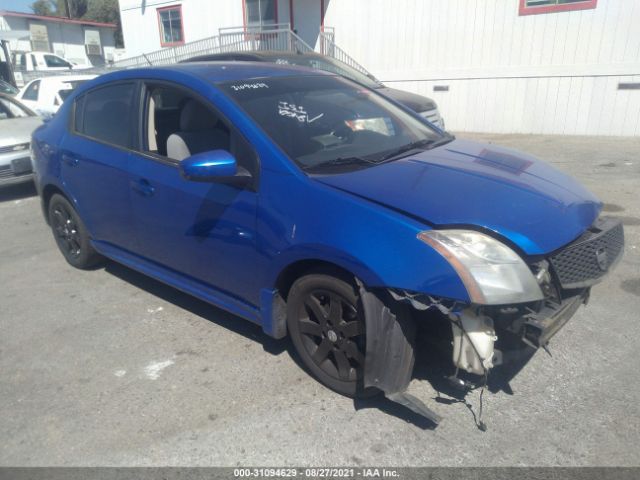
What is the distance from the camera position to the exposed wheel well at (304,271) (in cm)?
269

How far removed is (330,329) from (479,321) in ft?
2.66

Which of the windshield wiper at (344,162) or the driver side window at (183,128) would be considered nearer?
the windshield wiper at (344,162)

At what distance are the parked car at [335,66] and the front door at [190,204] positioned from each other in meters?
4.30

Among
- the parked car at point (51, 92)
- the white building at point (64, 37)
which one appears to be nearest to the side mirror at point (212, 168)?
the parked car at point (51, 92)

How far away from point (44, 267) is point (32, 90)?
325 inches

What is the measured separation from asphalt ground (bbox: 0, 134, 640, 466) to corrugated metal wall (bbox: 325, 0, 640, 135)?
25.4 feet

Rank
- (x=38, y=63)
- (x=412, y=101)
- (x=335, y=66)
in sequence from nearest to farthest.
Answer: (x=412, y=101), (x=335, y=66), (x=38, y=63)

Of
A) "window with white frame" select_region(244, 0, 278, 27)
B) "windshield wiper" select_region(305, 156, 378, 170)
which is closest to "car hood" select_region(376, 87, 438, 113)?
"windshield wiper" select_region(305, 156, 378, 170)

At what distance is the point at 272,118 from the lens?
125 inches

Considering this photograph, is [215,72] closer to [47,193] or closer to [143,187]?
[143,187]

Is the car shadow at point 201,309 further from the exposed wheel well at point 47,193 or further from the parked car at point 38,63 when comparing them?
the parked car at point 38,63

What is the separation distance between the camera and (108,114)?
4035 mm

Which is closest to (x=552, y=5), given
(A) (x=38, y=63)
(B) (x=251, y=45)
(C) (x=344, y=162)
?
(B) (x=251, y=45)

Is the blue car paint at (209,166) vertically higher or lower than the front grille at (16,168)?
higher
